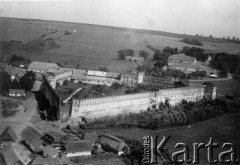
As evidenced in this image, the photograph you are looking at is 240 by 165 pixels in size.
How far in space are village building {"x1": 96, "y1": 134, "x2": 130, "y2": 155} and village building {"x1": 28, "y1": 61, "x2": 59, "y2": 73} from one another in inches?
306

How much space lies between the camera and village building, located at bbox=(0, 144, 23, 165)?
254 inches

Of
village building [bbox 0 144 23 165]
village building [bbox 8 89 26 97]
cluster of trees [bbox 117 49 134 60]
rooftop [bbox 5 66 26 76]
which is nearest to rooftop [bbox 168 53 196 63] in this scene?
cluster of trees [bbox 117 49 134 60]

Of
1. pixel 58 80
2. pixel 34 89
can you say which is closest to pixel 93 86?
pixel 58 80

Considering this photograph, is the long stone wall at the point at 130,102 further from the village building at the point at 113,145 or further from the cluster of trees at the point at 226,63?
the cluster of trees at the point at 226,63

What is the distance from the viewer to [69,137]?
811 centimetres

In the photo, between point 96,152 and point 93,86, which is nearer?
point 96,152

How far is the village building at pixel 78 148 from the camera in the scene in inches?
291

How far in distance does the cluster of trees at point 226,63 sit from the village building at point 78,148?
11524 mm

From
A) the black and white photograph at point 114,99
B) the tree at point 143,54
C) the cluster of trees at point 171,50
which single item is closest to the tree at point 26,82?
the black and white photograph at point 114,99

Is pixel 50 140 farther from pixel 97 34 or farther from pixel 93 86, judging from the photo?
pixel 97 34

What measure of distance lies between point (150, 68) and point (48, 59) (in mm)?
5819

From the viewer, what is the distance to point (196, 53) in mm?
19438

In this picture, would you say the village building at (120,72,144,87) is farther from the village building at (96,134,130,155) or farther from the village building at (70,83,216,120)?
the village building at (96,134,130,155)

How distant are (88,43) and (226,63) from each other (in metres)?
8.39
